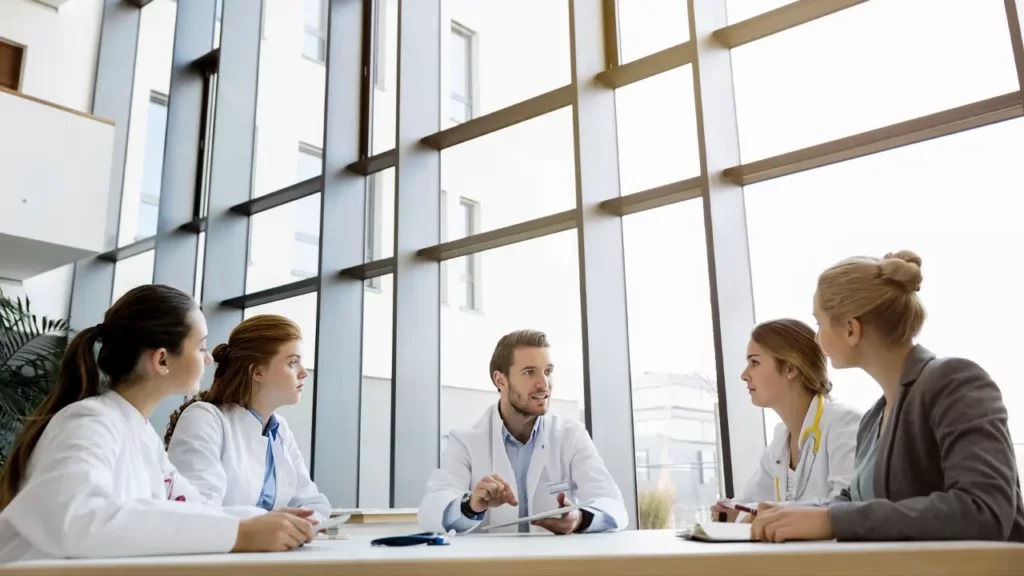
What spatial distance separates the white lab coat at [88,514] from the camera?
135 centimetres

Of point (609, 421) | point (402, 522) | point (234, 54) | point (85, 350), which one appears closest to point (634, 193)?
point (609, 421)

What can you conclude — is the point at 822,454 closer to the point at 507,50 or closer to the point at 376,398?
the point at 507,50

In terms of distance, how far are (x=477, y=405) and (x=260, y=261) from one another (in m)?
2.45

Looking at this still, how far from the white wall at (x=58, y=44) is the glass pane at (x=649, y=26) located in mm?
5396

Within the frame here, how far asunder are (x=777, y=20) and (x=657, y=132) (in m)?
0.77

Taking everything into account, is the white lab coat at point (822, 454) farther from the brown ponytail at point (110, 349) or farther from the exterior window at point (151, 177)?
the exterior window at point (151, 177)

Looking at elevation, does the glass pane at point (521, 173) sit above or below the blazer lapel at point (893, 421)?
above

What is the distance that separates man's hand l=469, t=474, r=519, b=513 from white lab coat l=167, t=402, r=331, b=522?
0.44 metres

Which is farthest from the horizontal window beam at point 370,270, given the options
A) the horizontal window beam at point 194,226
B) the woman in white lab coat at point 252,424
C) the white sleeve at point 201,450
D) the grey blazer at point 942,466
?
the grey blazer at point 942,466

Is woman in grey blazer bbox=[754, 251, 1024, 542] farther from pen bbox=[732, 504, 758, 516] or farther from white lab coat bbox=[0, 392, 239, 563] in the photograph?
white lab coat bbox=[0, 392, 239, 563]

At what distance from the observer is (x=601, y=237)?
163 inches

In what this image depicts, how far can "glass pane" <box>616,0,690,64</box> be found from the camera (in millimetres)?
4328

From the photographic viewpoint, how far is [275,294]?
5.98m

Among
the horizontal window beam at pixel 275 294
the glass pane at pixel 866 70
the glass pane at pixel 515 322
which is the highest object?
the glass pane at pixel 866 70
